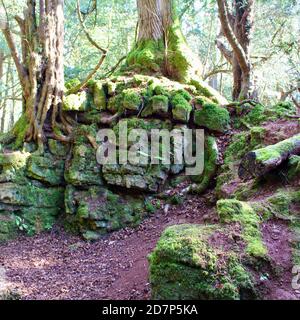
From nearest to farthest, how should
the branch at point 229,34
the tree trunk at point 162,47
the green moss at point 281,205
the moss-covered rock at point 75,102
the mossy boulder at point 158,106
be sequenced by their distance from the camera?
the green moss at point 281,205 < the branch at point 229,34 < the mossy boulder at point 158,106 < the moss-covered rock at point 75,102 < the tree trunk at point 162,47

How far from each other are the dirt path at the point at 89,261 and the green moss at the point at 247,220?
2.74ft

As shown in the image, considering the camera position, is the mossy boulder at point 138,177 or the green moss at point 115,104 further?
Result: the green moss at point 115,104

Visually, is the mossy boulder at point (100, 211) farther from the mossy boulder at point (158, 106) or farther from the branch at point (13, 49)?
the branch at point (13, 49)

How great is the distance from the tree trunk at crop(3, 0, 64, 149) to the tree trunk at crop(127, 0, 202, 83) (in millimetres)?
1822

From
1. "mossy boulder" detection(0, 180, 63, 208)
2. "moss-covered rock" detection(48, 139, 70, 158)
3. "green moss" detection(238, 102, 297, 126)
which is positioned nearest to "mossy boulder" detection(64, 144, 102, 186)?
"moss-covered rock" detection(48, 139, 70, 158)

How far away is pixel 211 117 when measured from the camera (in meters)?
6.79

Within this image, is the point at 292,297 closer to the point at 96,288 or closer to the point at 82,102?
the point at 96,288

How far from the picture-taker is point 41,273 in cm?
519

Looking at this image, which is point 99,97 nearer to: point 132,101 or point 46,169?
point 132,101

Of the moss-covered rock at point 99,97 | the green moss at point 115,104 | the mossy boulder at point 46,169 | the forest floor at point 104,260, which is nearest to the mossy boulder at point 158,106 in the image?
the green moss at point 115,104

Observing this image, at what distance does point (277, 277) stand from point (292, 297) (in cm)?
25

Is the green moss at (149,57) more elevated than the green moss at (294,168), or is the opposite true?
the green moss at (149,57)

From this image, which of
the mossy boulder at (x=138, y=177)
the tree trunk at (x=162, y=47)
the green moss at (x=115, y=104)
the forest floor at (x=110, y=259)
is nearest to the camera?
the forest floor at (x=110, y=259)

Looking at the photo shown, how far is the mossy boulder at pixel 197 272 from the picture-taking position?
118 inches
